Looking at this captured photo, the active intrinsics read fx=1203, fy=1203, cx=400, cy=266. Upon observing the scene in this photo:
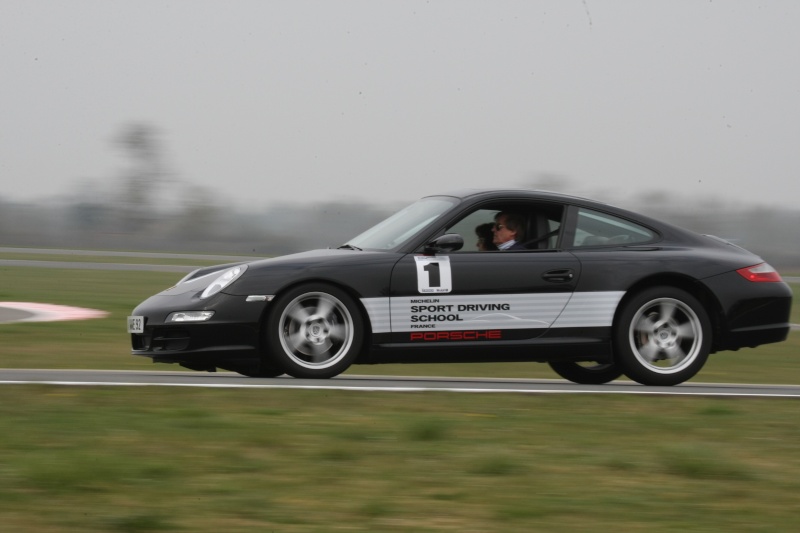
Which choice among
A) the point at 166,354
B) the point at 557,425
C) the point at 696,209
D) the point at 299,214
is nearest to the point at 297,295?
the point at 166,354

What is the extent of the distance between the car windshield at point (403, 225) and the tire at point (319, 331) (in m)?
0.62

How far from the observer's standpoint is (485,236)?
8438mm

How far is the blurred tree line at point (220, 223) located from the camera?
1516 inches

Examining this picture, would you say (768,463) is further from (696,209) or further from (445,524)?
(696,209)

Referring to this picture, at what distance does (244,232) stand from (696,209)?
15.2 meters

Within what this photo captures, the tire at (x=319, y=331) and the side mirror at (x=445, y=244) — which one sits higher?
the side mirror at (x=445, y=244)

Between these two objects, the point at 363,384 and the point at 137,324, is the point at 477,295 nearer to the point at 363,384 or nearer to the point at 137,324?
the point at 363,384

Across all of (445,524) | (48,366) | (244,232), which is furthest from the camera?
(244,232)

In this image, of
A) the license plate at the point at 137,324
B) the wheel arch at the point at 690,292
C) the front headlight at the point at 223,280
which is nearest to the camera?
the front headlight at the point at 223,280

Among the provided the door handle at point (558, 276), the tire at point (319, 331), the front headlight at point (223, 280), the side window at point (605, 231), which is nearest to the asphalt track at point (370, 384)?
the tire at point (319, 331)

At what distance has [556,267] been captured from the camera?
26.9 feet

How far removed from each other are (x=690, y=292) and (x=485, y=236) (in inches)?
59.2

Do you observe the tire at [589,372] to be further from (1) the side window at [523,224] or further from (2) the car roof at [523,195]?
(2) the car roof at [523,195]

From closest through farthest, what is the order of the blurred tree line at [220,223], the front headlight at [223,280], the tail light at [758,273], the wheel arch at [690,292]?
the front headlight at [223,280] → the wheel arch at [690,292] → the tail light at [758,273] → the blurred tree line at [220,223]
